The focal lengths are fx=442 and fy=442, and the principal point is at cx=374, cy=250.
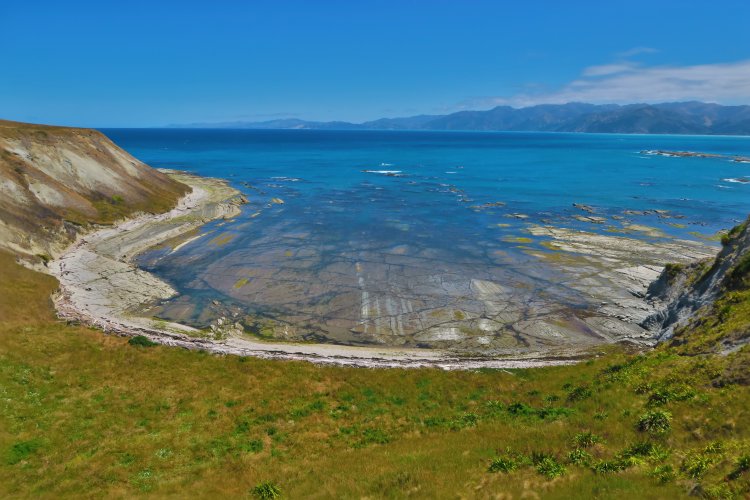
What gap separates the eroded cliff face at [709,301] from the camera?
23547mm

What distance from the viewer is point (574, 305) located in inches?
1719

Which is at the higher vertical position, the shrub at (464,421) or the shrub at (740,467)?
the shrub at (740,467)

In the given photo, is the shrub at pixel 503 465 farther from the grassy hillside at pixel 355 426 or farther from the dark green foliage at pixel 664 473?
the dark green foliage at pixel 664 473

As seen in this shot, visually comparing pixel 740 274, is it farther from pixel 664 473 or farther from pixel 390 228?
pixel 390 228

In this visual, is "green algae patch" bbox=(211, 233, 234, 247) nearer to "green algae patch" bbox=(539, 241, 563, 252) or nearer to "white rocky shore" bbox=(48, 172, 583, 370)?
"white rocky shore" bbox=(48, 172, 583, 370)

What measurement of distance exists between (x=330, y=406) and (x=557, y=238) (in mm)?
51925

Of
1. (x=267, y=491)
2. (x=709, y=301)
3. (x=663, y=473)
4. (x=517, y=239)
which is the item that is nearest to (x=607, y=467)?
(x=663, y=473)

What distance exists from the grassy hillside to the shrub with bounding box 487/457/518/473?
0.07 meters

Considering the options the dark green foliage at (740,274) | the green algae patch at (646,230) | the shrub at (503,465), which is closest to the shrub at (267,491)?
the shrub at (503,465)

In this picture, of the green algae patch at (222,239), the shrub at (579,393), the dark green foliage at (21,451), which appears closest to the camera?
the dark green foliage at (21,451)

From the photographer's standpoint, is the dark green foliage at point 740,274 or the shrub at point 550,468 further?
the dark green foliage at point 740,274

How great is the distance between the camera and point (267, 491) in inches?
608

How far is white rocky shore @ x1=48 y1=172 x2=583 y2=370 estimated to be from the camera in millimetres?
33625

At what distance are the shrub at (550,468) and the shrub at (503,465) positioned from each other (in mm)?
800
